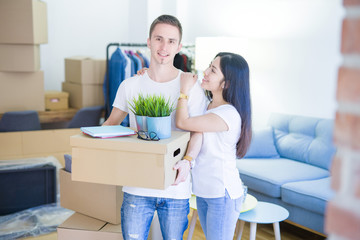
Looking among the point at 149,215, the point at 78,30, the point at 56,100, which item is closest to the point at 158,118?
the point at 149,215

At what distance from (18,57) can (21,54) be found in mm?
36

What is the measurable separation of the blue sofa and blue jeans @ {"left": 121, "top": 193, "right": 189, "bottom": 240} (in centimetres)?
151

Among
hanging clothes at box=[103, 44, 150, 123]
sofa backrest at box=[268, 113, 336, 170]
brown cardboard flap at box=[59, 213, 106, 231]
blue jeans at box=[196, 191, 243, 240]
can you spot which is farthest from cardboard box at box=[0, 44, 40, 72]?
blue jeans at box=[196, 191, 243, 240]

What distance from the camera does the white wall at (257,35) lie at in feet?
12.3

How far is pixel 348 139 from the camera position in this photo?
0.67 meters

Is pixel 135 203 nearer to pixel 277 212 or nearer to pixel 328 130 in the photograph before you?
pixel 277 212

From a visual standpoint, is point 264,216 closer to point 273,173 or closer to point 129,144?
point 273,173

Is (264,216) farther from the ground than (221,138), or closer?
closer

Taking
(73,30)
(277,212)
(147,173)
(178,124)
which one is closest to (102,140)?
(147,173)

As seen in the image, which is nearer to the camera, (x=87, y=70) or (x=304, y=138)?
(x=304, y=138)

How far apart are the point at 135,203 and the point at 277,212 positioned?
1.33 m

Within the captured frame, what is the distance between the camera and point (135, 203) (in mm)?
1633

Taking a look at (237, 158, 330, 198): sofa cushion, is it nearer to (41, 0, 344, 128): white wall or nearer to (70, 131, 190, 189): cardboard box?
(41, 0, 344, 128): white wall

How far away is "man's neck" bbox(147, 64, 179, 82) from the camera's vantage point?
177 cm
